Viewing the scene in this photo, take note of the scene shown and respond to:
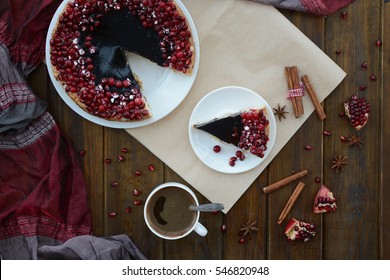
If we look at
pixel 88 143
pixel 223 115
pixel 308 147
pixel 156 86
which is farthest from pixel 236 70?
pixel 88 143

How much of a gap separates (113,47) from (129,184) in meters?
0.53

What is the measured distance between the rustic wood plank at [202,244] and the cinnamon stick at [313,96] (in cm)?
Answer: 55

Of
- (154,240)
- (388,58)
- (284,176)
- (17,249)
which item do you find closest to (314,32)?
(388,58)

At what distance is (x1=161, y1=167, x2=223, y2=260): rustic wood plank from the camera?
1.76m

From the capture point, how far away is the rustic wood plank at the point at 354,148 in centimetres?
175

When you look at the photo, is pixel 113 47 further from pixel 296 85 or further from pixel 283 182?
pixel 283 182

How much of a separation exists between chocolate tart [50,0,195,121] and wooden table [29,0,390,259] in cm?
13

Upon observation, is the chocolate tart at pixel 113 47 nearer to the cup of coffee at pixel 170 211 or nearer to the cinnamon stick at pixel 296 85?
the cup of coffee at pixel 170 211

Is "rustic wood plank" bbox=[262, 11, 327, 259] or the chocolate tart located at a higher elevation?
the chocolate tart

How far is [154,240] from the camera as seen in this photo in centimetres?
176

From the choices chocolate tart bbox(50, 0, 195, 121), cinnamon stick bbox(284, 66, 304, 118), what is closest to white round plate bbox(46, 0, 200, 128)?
chocolate tart bbox(50, 0, 195, 121)

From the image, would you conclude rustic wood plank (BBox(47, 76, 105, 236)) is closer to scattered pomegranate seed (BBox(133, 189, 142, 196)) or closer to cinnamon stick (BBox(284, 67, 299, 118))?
scattered pomegranate seed (BBox(133, 189, 142, 196))

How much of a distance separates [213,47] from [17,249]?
106cm

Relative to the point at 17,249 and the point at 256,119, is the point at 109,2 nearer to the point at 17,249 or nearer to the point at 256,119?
the point at 256,119
